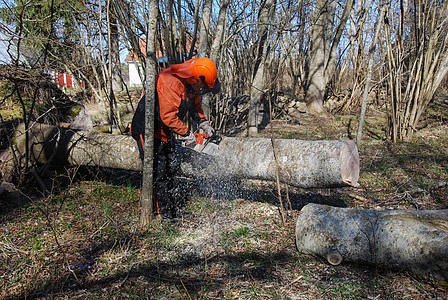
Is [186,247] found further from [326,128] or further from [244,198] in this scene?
[326,128]

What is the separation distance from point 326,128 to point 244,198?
16.4 feet

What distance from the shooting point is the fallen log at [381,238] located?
218cm

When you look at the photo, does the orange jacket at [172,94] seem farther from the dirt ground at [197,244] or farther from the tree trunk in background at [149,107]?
the dirt ground at [197,244]

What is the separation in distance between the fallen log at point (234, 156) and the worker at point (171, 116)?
0.99ft

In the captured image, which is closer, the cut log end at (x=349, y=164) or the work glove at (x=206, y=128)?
the cut log end at (x=349, y=164)

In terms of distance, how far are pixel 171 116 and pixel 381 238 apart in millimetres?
2450

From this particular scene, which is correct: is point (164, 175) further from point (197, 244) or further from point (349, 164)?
point (349, 164)

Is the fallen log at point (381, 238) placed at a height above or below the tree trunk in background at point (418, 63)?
below

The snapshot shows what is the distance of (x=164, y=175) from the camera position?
11.5 feet

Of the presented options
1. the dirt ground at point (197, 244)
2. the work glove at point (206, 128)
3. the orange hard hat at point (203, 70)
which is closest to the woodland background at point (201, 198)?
the dirt ground at point (197, 244)

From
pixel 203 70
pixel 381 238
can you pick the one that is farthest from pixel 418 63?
pixel 203 70

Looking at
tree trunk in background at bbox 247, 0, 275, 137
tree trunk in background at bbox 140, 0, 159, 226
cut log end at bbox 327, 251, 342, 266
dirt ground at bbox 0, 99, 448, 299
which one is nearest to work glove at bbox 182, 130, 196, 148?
tree trunk in background at bbox 140, 0, 159, 226

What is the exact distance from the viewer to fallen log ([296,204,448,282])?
2.18 m

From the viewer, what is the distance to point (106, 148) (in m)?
4.15
